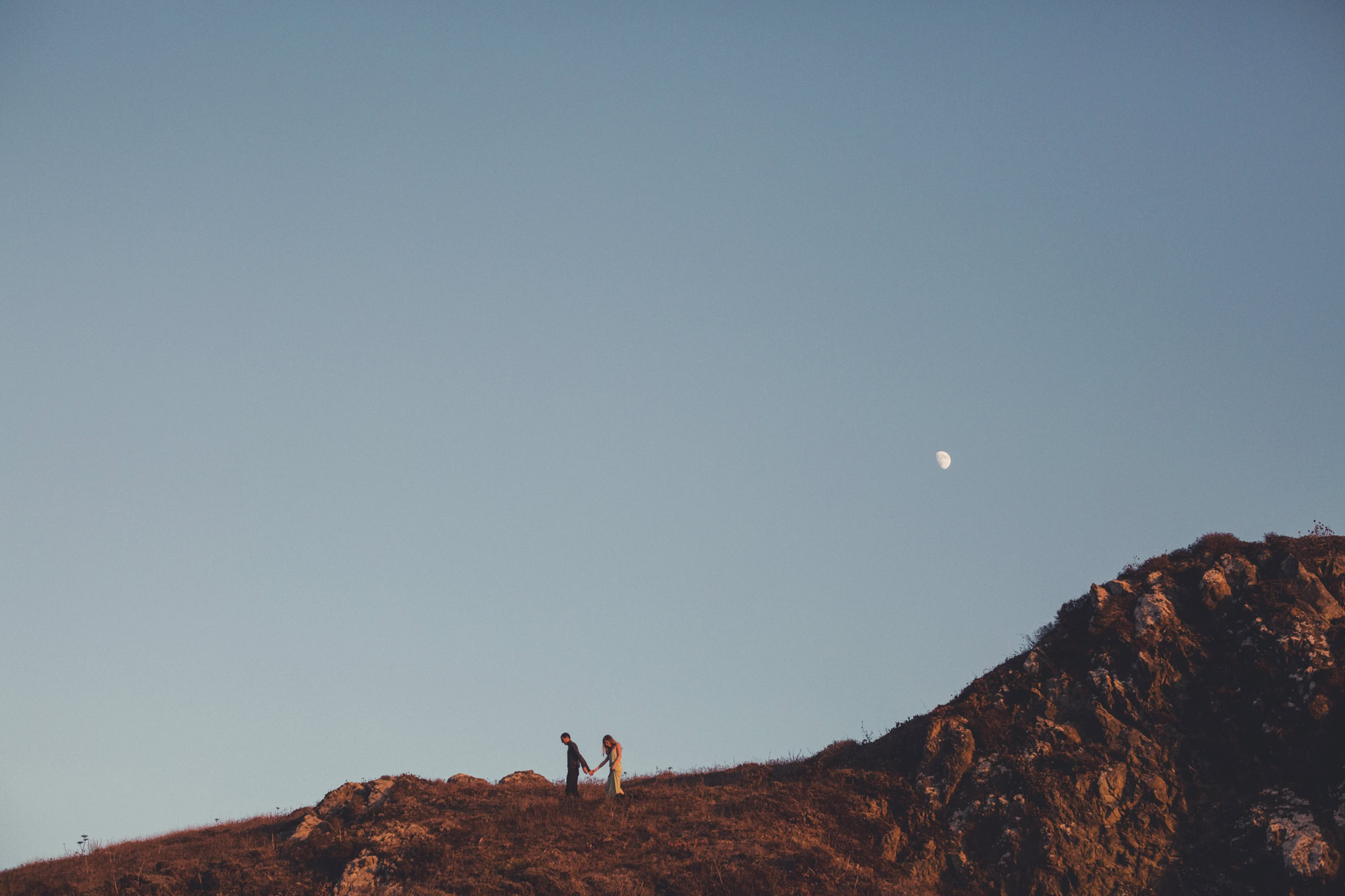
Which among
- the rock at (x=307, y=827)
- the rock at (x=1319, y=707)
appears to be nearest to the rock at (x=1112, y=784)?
the rock at (x=1319, y=707)

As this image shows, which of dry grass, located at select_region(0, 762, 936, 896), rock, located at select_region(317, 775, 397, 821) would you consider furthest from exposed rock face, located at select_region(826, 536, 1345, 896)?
rock, located at select_region(317, 775, 397, 821)

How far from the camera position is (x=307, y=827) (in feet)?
101

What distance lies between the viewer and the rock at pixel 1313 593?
33.3m

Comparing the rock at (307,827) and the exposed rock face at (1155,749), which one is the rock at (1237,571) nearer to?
the exposed rock face at (1155,749)

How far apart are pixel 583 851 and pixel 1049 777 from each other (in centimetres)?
1534

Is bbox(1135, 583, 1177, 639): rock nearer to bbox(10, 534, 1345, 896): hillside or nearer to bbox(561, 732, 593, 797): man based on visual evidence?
bbox(10, 534, 1345, 896): hillside

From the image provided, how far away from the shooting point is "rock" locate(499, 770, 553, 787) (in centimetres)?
3672

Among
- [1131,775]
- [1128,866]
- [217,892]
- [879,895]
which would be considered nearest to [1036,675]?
[1131,775]

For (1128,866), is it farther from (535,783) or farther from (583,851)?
(535,783)

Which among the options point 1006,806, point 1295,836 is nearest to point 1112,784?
point 1006,806

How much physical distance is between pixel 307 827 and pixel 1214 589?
111 feet

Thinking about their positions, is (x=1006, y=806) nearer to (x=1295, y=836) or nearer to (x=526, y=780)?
(x=1295, y=836)

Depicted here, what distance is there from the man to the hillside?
0.75 meters

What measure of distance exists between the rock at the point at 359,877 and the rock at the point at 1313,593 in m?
33.2
